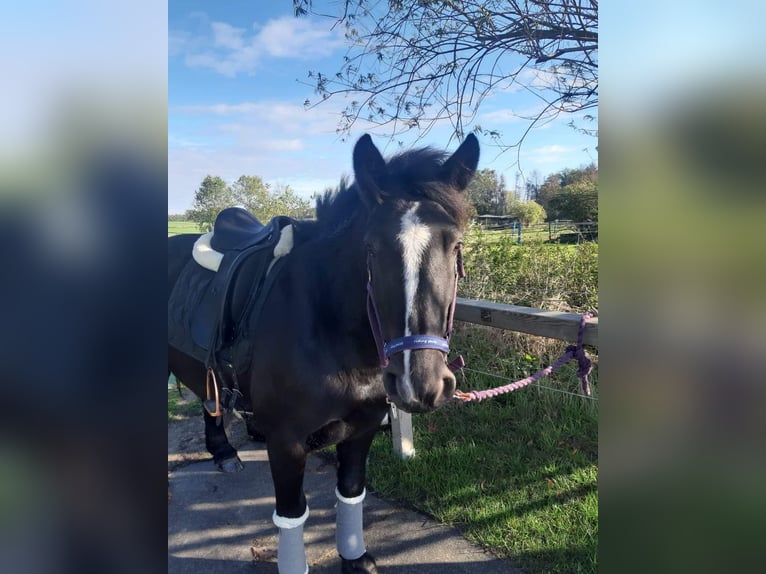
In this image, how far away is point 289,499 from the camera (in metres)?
2.21

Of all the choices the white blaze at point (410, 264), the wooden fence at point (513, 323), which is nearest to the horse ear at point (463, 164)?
the white blaze at point (410, 264)

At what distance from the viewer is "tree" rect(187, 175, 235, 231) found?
1078cm

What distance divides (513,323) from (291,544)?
1836 millimetres

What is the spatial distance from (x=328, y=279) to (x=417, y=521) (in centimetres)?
180

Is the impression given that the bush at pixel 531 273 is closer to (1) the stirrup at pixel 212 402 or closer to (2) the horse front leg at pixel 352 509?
(2) the horse front leg at pixel 352 509

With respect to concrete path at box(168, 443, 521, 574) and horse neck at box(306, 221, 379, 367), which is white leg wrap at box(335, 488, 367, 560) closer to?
concrete path at box(168, 443, 521, 574)

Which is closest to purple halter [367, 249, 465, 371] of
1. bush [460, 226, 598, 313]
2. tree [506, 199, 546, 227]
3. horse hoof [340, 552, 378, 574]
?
horse hoof [340, 552, 378, 574]

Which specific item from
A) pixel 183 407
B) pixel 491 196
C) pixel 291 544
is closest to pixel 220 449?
pixel 183 407

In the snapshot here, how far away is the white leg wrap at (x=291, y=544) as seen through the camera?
7.34 feet

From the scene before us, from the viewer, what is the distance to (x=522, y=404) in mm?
3820

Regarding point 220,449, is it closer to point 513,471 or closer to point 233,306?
point 233,306
